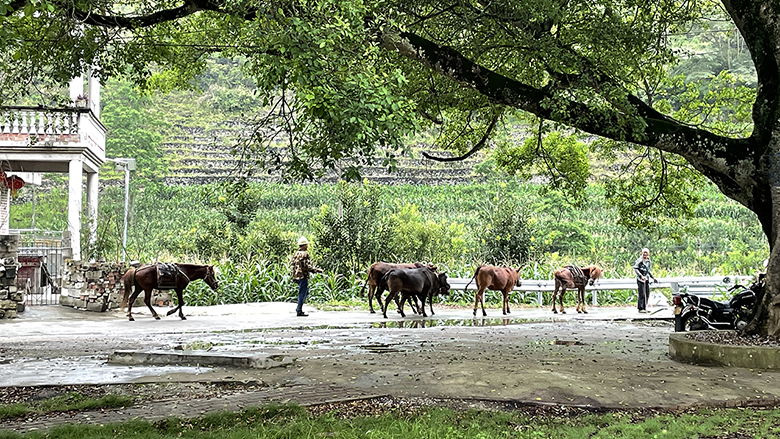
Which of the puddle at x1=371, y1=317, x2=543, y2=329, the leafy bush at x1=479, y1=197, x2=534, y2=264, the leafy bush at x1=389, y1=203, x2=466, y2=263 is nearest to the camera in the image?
the puddle at x1=371, y1=317, x2=543, y2=329

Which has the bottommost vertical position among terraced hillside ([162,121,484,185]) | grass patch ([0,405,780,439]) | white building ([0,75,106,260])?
grass patch ([0,405,780,439])

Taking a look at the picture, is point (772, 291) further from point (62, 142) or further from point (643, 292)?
point (62, 142)

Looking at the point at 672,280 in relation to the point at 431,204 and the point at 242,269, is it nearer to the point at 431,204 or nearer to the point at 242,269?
the point at 242,269

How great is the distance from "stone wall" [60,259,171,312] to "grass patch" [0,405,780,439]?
11.3 meters

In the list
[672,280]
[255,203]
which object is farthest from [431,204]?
[672,280]

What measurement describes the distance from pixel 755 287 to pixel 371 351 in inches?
247

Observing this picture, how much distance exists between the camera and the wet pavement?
7180 millimetres

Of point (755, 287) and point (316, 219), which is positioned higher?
point (316, 219)

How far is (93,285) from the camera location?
16.0 metres

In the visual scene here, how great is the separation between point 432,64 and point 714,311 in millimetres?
6152

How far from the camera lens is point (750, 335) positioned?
382 inches

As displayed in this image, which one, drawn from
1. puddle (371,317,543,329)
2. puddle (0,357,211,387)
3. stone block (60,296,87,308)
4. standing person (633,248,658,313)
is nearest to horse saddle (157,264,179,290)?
stone block (60,296,87,308)

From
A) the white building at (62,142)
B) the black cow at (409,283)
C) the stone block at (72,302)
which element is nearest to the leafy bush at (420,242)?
the black cow at (409,283)

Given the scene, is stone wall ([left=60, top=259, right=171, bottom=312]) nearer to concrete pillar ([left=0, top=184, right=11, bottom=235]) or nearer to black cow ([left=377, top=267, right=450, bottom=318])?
concrete pillar ([left=0, top=184, right=11, bottom=235])
